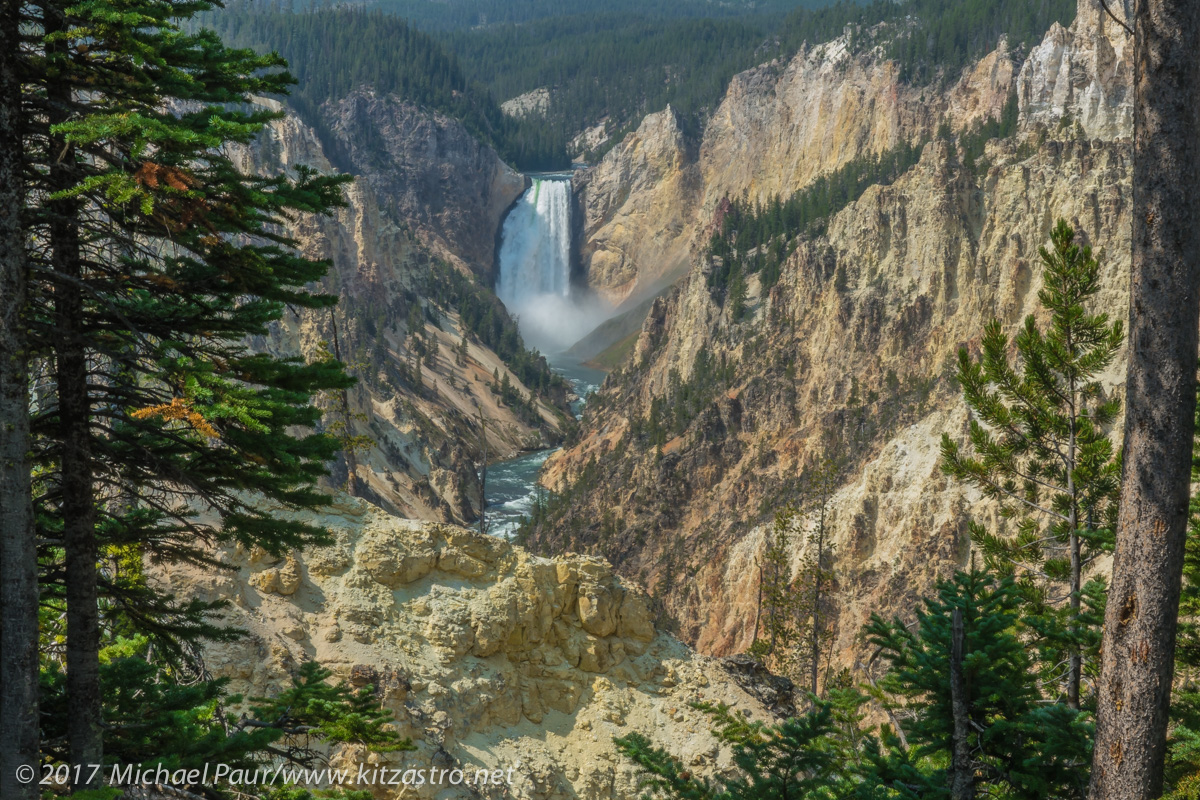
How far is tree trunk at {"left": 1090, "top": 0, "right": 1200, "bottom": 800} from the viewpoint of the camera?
6.16 metres

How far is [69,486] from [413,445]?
236 feet

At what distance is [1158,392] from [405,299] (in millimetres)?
100720

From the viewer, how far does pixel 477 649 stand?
52.7 ft

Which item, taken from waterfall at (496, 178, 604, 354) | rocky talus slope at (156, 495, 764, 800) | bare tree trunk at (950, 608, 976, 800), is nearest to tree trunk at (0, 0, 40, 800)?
bare tree trunk at (950, 608, 976, 800)

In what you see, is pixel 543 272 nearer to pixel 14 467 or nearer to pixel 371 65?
pixel 371 65

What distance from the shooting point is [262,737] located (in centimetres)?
707

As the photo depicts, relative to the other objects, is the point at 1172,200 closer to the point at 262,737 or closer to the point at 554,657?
the point at 262,737

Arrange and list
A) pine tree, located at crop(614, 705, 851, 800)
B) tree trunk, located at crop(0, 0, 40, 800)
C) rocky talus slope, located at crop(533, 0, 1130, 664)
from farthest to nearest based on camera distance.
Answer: rocky talus slope, located at crop(533, 0, 1130, 664), pine tree, located at crop(614, 705, 851, 800), tree trunk, located at crop(0, 0, 40, 800)

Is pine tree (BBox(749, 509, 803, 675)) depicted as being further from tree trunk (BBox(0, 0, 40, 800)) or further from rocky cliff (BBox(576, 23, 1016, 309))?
rocky cliff (BBox(576, 23, 1016, 309))

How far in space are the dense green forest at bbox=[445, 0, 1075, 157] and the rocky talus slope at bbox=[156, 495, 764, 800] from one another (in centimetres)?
8791

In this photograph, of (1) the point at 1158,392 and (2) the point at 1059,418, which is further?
(2) the point at 1059,418

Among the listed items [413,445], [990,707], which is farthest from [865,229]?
[990,707]

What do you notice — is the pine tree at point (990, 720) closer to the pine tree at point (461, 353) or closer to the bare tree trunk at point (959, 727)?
the bare tree trunk at point (959, 727)

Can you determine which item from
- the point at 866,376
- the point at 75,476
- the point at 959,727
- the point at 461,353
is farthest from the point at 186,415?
the point at 461,353
